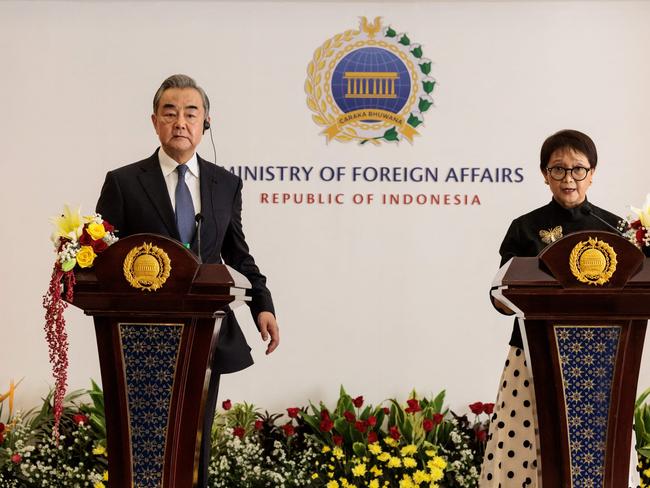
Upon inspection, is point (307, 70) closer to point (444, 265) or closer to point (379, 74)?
point (379, 74)

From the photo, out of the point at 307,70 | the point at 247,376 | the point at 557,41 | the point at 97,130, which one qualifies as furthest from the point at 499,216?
the point at 97,130

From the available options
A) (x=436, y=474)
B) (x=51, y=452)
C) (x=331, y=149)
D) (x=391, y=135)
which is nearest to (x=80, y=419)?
(x=51, y=452)

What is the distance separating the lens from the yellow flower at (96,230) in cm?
257

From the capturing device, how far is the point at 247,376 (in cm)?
532

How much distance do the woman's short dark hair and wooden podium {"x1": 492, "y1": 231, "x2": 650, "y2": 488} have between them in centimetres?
77

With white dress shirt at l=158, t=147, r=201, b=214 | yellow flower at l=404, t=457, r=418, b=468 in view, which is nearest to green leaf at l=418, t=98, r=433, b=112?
yellow flower at l=404, t=457, r=418, b=468

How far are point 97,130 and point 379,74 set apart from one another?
1.77 m

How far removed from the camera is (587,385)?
2506 millimetres

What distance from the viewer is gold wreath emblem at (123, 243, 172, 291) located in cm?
251

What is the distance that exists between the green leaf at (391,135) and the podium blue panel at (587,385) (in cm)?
299

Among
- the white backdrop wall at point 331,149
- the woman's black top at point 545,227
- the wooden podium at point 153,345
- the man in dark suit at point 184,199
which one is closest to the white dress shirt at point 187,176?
the man in dark suit at point 184,199

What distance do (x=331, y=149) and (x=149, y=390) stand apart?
303cm

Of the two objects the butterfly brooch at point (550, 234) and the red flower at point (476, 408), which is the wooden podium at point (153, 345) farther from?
the red flower at point (476, 408)

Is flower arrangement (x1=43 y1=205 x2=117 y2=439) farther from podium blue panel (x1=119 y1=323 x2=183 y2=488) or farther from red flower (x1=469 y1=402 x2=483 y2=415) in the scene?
red flower (x1=469 y1=402 x2=483 y2=415)
